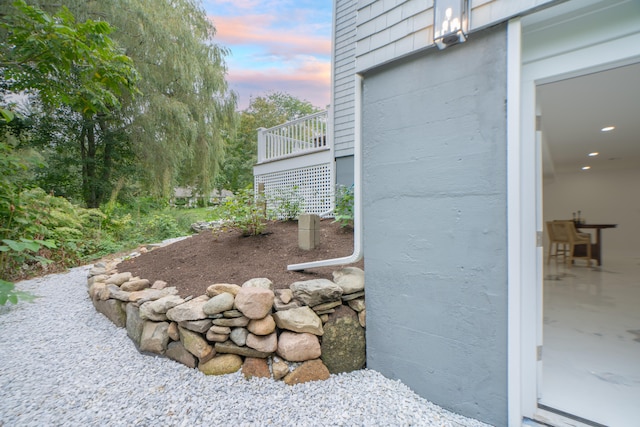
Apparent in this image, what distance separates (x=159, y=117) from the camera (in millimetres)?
7449

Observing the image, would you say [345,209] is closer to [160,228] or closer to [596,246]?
[160,228]

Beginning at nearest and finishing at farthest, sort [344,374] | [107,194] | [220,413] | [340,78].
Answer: [220,413] < [344,374] < [340,78] < [107,194]

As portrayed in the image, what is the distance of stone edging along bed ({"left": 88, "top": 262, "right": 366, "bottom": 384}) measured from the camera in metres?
1.99

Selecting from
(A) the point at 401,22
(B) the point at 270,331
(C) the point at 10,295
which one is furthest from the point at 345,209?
(C) the point at 10,295

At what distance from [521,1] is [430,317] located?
172 centimetres

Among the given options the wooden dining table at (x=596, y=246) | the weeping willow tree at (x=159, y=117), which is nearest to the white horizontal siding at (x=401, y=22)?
the wooden dining table at (x=596, y=246)

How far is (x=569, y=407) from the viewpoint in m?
1.54

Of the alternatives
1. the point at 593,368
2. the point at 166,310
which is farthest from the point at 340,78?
the point at 593,368

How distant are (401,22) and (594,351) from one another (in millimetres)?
2628

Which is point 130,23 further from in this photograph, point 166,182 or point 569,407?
point 569,407

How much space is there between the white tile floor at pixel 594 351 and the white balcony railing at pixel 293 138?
475cm

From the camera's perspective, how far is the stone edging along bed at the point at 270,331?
199 centimetres

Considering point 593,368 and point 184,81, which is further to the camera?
point 184,81

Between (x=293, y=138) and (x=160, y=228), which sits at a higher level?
(x=293, y=138)
